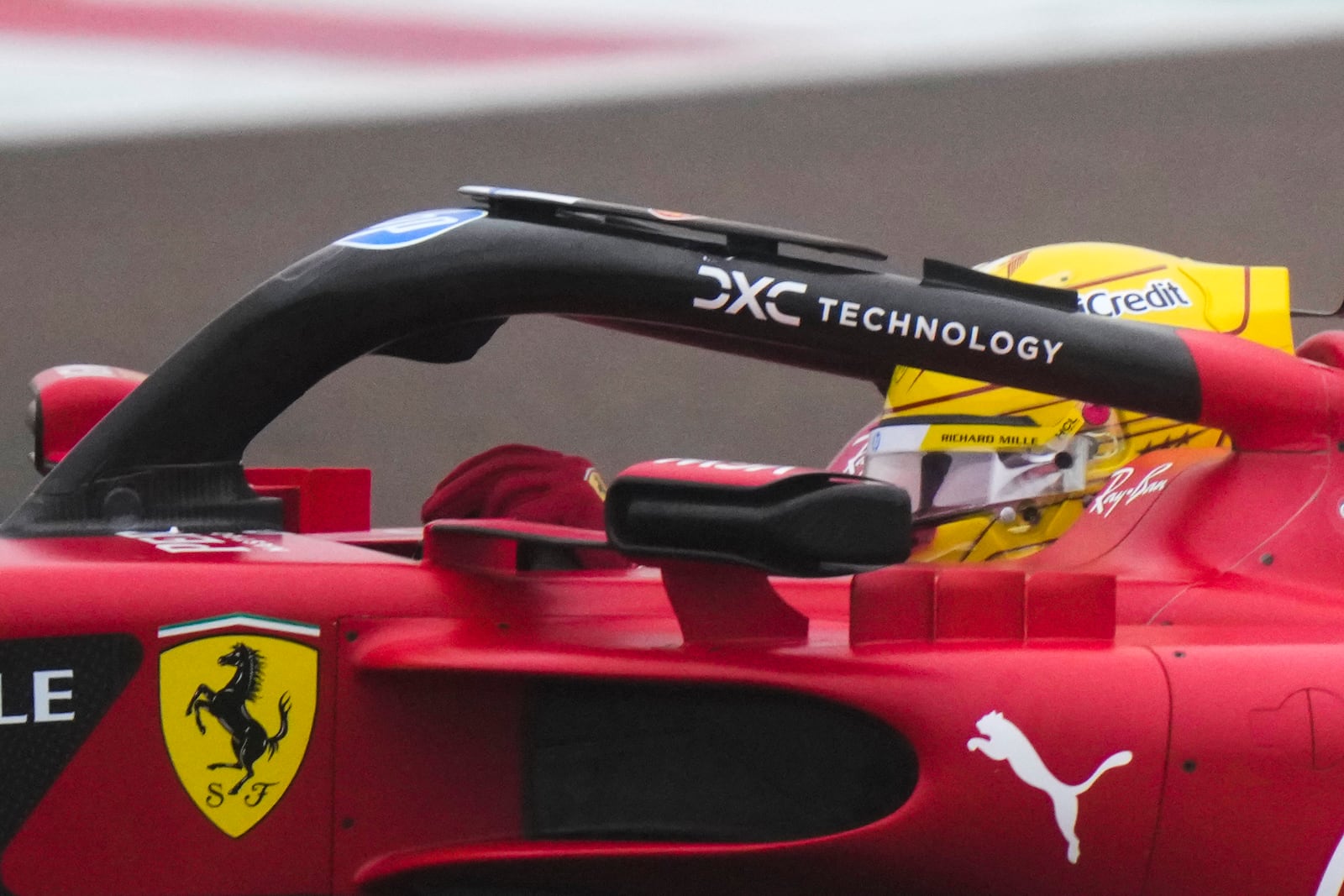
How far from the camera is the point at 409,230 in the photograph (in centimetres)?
158

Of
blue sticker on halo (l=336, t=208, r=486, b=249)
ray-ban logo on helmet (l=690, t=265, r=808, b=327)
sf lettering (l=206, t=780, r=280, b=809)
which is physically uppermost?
blue sticker on halo (l=336, t=208, r=486, b=249)

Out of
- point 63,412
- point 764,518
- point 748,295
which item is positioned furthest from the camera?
point 63,412

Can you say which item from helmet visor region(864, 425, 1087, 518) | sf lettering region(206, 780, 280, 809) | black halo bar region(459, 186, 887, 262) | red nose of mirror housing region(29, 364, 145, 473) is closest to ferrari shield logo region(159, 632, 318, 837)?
sf lettering region(206, 780, 280, 809)

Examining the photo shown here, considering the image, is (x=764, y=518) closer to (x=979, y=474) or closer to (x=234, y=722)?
(x=234, y=722)

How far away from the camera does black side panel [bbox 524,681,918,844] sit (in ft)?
4.61

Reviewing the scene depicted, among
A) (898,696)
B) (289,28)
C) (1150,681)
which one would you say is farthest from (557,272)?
(289,28)

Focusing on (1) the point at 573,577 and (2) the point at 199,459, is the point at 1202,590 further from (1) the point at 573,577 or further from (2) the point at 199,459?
(2) the point at 199,459

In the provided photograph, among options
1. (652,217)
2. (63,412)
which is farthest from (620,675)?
(63,412)

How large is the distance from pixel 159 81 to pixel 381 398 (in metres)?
0.95

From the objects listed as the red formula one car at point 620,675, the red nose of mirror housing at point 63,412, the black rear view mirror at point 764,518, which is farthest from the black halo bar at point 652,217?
the red nose of mirror housing at point 63,412

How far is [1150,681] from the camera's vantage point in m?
1.40

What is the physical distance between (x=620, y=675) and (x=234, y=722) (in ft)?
1.10

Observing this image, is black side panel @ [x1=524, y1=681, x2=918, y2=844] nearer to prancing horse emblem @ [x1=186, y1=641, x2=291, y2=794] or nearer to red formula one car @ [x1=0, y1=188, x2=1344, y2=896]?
red formula one car @ [x1=0, y1=188, x2=1344, y2=896]

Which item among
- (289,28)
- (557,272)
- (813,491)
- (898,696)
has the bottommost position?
(898,696)
